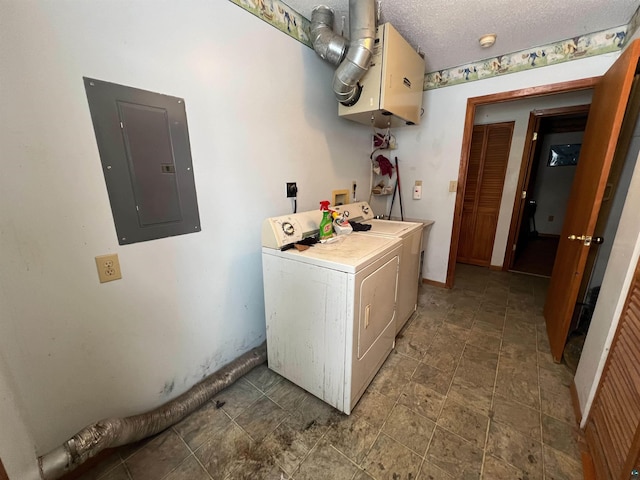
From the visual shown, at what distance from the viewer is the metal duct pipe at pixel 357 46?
152 cm

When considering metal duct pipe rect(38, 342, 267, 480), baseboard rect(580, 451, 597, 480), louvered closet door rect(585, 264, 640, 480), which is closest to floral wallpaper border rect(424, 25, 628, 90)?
louvered closet door rect(585, 264, 640, 480)

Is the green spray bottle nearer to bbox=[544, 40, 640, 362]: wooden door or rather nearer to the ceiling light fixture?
bbox=[544, 40, 640, 362]: wooden door

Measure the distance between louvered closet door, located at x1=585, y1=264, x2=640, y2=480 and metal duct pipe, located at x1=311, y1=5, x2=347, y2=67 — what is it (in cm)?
200

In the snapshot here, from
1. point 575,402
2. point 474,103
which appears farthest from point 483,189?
point 575,402

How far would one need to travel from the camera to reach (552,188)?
5.32m

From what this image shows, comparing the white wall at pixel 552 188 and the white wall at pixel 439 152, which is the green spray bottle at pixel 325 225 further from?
the white wall at pixel 552 188

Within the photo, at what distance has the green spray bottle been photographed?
1686mm

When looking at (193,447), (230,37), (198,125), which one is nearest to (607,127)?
(230,37)

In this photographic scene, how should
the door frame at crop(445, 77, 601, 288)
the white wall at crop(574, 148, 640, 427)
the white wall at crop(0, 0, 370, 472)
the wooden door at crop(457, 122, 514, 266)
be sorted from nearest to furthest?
1. the white wall at crop(0, 0, 370, 472)
2. the white wall at crop(574, 148, 640, 427)
3. the door frame at crop(445, 77, 601, 288)
4. the wooden door at crop(457, 122, 514, 266)

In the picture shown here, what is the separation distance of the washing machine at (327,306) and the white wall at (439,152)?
1.49m

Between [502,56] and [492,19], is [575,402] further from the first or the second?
[502,56]

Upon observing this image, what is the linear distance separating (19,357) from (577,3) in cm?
344

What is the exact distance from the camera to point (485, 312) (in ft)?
8.29

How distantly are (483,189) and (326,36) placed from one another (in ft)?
10.0
